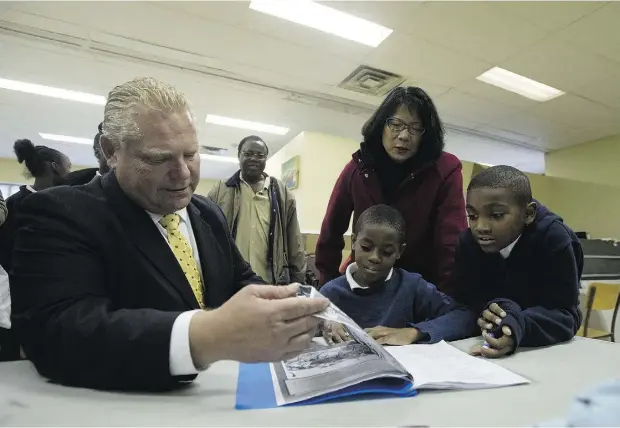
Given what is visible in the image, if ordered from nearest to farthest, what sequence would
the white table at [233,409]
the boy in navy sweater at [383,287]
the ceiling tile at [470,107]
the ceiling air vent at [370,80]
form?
the white table at [233,409]
the boy in navy sweater at [383,287]
the ceiling air vent at [370,80]
the ceiling tile at [470,107]

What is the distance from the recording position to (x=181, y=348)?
22.1 inches

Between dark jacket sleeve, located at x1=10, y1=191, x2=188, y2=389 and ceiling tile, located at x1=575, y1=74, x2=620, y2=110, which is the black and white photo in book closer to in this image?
dark jacket sleeve, located at x1=10, y1=191, x2=188, y2=389

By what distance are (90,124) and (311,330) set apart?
601 centimetres

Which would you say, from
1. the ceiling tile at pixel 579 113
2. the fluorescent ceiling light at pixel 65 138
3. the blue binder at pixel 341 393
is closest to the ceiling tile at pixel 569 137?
the ceiling tile at pixel 579 113

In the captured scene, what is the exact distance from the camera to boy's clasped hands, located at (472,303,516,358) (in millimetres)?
837

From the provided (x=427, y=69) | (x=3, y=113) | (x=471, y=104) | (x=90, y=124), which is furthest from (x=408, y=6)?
(x=3, y=113)

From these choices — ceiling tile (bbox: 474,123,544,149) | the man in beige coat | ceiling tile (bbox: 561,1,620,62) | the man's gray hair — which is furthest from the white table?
ceiling tile (bbox: 474,123,544,149)

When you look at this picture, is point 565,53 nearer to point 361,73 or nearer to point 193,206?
point 361,73

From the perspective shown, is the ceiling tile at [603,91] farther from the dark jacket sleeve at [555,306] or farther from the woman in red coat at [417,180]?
the dark jacket sleeve at [555,306]

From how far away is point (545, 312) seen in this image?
3.14ft

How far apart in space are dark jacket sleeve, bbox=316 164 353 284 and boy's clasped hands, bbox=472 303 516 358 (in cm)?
87

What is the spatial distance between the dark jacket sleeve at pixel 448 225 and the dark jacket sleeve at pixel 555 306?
1.20ft

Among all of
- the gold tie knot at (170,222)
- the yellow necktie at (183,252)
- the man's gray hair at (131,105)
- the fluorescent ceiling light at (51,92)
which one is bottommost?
the yellow necktie at (183,252)

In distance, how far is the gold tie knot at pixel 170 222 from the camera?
89 cm
